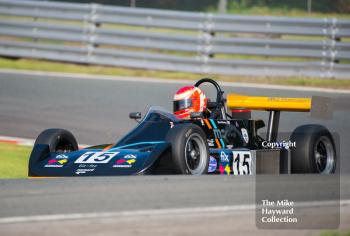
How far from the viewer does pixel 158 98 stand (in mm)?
13758

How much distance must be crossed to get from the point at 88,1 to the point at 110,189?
26158 millimetres

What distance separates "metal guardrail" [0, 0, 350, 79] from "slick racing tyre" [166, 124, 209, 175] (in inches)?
325

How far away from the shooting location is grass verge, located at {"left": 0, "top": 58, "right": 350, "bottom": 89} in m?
15.2

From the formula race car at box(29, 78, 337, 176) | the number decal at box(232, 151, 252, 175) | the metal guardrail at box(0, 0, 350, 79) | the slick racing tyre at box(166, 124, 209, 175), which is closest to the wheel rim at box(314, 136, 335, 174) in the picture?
the formula race car at box(29, 78, 337, 176)

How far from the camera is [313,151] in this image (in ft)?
28.5

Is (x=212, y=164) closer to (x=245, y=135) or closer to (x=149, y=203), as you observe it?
(x=245, y=135)

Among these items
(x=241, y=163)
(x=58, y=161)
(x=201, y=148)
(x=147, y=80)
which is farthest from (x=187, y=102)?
(x=147, y=80)

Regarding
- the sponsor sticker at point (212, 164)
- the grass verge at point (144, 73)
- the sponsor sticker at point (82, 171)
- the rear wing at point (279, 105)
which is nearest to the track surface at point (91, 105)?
the grass verge at point (144, 73)

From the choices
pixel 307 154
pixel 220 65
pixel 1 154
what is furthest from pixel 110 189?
pixel 220 65

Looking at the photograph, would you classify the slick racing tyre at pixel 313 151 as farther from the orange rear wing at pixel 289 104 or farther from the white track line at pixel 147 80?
the white track line at pixel 147 80

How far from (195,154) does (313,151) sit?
65.5 inches

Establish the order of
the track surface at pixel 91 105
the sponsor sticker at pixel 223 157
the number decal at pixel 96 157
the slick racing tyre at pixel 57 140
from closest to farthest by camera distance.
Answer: the number decal at pixel 96 157 → the sponsor sticker at pixel 223 157 → the slick racing tyre at pixel 57 140 → the track surface at pixel 91 105

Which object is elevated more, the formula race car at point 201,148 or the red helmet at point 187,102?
the red helmet at point 187,102

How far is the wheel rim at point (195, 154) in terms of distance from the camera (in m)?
7.47
